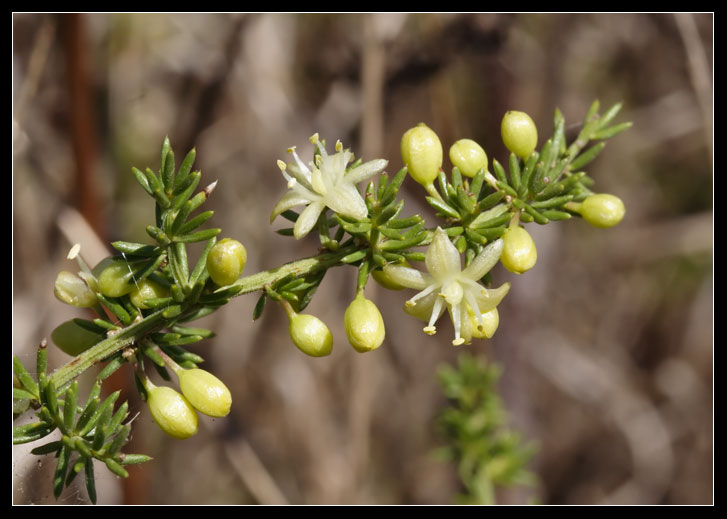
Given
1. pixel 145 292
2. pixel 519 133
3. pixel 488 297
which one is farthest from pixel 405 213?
pixel 145 292

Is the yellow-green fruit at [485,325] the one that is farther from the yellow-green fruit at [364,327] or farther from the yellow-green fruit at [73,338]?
the yellow-green fruit at [73,338]

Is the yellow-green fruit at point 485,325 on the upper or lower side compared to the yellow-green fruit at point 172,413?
upper

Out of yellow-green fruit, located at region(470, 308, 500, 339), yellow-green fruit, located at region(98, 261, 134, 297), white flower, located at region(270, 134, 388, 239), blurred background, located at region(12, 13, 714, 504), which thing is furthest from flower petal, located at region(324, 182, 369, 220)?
blurred background, located at region(12, 13, 714, 504)

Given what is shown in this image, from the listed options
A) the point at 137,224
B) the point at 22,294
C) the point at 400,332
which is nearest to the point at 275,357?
the point at 400,332

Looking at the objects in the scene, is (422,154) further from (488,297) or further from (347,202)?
(488,297)

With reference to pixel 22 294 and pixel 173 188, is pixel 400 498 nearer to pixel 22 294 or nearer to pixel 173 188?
pixel 22 294

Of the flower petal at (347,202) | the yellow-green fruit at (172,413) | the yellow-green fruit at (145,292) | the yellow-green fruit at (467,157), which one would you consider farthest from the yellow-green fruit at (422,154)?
the yellow-green fruit at (172,413)
